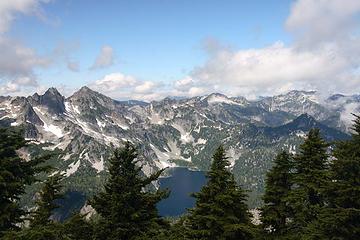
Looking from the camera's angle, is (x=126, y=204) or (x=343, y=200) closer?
(x=343, y=200)

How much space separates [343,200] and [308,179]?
31.9 feet

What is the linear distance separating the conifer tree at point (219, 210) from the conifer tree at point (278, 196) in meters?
8.05

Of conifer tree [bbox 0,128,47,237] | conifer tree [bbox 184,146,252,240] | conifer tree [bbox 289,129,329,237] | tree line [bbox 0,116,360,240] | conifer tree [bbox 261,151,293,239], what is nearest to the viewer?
conifer tree [bbox 0,128,47,237]

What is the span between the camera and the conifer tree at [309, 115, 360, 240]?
75.8ft

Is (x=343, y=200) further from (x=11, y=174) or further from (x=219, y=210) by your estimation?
(x=11, y=174)

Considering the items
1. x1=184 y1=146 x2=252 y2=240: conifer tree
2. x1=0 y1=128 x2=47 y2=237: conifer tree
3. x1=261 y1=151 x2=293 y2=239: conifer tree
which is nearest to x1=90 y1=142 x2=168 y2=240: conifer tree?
x1=184 y1=146 x2=252 y2=240: conifer tree

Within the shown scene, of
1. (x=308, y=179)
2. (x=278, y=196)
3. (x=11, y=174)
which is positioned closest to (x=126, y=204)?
(x=11, y=174)

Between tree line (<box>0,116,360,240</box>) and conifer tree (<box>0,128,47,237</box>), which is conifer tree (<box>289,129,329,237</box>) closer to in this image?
tree line (<box>0,116,360,240</box>)

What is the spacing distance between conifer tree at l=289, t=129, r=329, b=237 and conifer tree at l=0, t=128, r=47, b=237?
1979 cm

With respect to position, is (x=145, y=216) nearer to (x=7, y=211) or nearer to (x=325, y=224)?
(x=7, y=211)

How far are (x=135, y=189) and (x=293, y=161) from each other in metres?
19.2

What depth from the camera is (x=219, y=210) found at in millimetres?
28016

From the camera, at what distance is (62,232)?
1956 centimetres

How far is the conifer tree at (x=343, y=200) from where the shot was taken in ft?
75.8
